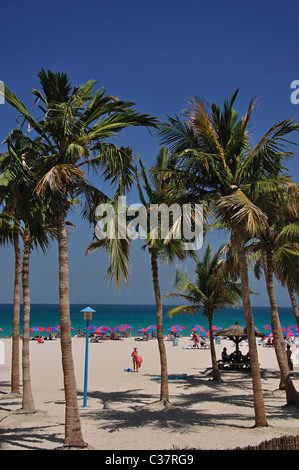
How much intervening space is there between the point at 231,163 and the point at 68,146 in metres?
4.00

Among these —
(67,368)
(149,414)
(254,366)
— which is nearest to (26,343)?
(149,414)

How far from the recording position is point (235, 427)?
30.4 ft

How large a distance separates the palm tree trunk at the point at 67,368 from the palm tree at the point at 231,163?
353 centimetres

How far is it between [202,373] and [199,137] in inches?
566

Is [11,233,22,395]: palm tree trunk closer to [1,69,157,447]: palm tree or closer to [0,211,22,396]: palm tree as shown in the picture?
[0,211,22,396]: palm tree

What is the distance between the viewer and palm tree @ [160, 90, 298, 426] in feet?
29.6

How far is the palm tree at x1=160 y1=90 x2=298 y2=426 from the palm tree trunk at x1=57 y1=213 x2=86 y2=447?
3.53 metres

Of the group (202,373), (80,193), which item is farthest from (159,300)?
(202,373)

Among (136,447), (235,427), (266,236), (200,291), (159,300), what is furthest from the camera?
(200,291)

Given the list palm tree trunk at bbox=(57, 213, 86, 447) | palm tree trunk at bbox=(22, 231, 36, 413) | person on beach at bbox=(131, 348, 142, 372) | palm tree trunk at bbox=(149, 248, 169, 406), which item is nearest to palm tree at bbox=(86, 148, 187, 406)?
palm tree trunk at bbox=(149, 248, 169, 406)

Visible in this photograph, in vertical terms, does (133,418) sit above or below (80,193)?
below

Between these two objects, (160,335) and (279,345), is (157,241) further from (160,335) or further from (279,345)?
(279,345)

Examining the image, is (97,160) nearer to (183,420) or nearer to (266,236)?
(266,236)

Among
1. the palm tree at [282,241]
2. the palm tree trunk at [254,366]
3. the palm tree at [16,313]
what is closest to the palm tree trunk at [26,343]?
the palm tree at [16,313]
